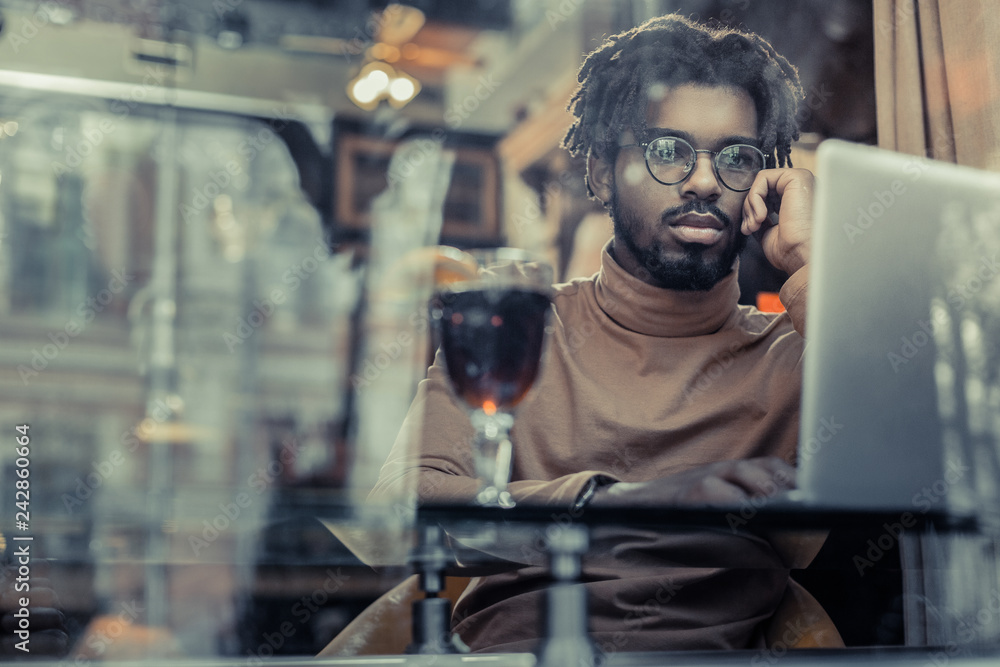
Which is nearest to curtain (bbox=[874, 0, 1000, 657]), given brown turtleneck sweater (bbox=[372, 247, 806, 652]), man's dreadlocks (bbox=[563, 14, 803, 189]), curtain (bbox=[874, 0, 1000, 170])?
curtain (bbox=[874, 0, 1000, 170])

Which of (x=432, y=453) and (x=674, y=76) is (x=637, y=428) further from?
(x=674, y=76)

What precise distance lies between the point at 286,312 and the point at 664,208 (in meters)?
4.06

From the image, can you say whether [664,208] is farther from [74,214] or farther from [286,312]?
[74,214]

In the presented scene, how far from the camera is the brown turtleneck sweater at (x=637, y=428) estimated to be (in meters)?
0.97

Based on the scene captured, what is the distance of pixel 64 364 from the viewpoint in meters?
4.52

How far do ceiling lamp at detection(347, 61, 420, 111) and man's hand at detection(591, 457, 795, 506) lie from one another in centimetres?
326

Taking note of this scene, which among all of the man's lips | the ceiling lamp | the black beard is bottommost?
the black beard

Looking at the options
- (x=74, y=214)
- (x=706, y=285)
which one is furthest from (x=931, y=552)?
(x=74, y=214)

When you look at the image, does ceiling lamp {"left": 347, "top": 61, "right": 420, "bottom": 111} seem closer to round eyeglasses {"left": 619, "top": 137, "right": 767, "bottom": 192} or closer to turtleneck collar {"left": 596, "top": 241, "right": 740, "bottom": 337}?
round eyeglasses {"left": 619, "top": 137, "right": 767, "bottom": 192}

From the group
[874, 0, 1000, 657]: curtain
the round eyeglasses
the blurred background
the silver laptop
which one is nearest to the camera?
the silver laptop

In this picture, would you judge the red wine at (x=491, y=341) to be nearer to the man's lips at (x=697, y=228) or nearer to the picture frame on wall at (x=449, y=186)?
the man's lips at (x=697, y=228)

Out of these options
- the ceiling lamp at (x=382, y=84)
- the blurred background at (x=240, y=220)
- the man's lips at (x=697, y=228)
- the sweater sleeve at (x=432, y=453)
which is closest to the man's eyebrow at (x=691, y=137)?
the man's lips at (x=697, y=228)

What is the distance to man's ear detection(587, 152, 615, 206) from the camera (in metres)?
1.40

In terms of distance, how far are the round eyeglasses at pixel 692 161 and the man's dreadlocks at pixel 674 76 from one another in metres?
0.04
